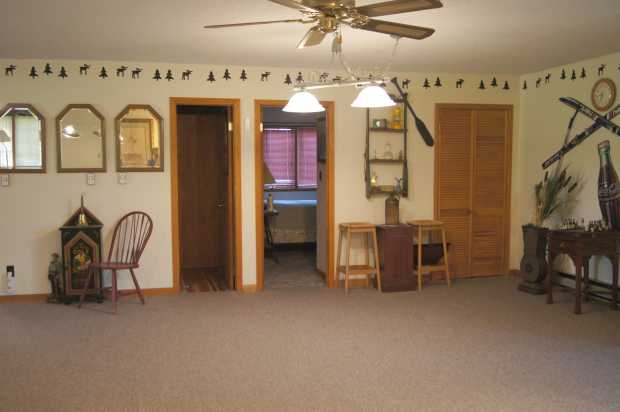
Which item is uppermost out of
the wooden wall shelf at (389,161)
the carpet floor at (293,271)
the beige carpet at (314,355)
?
the wooden wall shelf at (389,161)

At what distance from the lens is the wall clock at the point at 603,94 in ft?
18.0

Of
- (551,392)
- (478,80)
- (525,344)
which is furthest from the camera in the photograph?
(478,80)

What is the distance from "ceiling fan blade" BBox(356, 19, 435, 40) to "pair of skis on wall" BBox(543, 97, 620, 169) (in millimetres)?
3067

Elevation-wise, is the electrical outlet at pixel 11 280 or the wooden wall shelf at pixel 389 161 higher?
the wooden wall shelf at pixel 389 161

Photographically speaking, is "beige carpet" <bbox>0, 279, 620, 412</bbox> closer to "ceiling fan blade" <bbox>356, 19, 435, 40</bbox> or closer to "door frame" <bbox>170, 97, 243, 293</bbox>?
"door frame" <bbox>170, 97, 243, 293</bbox>

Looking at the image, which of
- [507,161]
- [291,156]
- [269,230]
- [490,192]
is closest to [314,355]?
[490,192]

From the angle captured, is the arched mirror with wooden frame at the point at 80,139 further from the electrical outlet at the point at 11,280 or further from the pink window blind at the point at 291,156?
the pink window blind at the point at 291,156

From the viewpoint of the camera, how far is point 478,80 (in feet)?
21.9

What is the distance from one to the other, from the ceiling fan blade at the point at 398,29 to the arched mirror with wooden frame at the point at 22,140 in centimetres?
381

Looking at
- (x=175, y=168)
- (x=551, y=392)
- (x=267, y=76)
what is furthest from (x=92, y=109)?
(x=551, y=392)

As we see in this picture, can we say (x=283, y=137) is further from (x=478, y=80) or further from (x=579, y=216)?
(x=579, y=216)

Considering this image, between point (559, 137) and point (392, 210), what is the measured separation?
6.26ft

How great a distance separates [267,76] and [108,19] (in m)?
2.25

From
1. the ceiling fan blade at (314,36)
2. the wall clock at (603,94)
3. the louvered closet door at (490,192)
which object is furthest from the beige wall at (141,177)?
the ceiling fan blade at (314,36)
